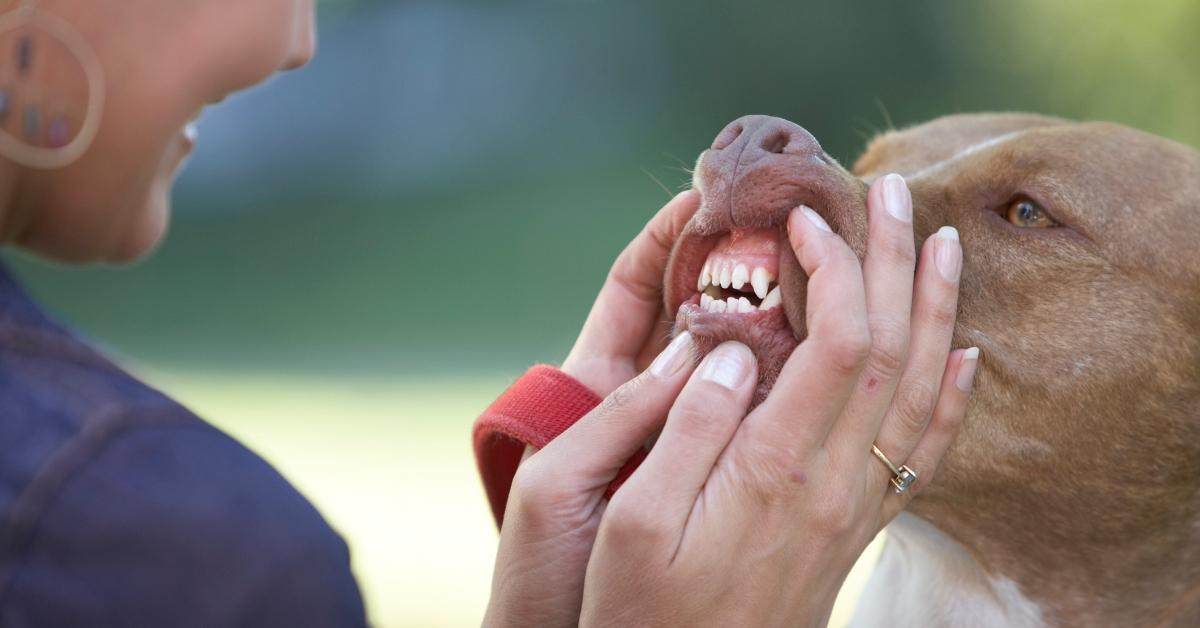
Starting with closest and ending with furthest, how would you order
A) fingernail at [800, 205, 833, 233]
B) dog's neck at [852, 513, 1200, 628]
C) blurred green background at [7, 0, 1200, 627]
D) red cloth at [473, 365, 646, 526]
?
fingernail at [800, 205, 833, 233] < red cloth at [473, 365, 646, 526] < dog's neck at [852, 513, 1200, 628] < blurred green background at [7, 0, 1200, 627]

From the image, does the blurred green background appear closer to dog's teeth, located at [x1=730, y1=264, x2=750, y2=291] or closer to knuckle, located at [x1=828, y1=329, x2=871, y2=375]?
dog's teeth, located at [x1=730, y1=264, x2=750, y2=291]

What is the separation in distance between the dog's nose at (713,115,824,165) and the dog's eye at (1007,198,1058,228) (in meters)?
0.55

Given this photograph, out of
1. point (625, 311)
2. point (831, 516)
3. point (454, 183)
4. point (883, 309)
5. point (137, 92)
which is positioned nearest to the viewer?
point (137, 92)

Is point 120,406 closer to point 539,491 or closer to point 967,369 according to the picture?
point 539,491

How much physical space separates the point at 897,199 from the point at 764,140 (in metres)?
0.29

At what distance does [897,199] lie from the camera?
2283 millimetres

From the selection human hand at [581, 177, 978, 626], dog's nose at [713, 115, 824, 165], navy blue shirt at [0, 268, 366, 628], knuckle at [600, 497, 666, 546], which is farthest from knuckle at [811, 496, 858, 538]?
navy blue shirt at [0, 268, 366, 628]

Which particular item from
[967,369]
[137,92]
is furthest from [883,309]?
[137,92]

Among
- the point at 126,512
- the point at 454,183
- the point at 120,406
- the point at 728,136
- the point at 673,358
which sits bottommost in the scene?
the point at 454,183

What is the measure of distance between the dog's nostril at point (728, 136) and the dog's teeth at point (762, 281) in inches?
10.5

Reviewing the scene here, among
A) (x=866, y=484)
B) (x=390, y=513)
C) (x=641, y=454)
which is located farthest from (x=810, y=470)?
(x=390, y=513)

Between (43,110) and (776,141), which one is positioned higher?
(43,110)

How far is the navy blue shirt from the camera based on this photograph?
1.33m

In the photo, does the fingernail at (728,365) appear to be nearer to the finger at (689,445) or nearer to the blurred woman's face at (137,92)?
the finger at (689,445)
